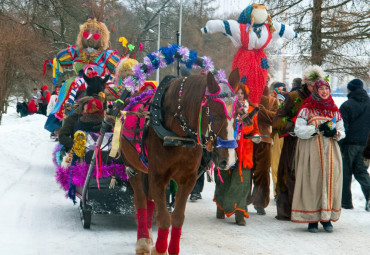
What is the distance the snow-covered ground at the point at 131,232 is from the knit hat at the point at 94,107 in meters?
1.42

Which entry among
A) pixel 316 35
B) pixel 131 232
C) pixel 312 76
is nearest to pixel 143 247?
pixel 131 232

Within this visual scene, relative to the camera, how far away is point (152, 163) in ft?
18.1

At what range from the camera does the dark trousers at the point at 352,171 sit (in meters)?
9.41

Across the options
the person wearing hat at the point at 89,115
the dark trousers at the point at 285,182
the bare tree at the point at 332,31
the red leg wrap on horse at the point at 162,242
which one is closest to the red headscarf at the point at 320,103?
the dark trousers at the point at 285,182

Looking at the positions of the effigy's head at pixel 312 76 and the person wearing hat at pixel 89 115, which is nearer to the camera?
the person wearing hat at pixel 89 115

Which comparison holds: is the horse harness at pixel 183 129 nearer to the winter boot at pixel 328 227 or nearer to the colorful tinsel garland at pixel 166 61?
the colorful tinsel garland at pixel 166 61

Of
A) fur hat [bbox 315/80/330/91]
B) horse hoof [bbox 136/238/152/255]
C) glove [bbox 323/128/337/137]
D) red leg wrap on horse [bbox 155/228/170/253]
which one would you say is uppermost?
fur hat [bbox 315/80/330/91]

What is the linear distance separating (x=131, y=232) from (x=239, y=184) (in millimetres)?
1738

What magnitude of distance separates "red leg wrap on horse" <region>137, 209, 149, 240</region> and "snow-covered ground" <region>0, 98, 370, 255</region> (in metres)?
0.23

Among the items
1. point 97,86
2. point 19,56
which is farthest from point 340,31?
point 19,56

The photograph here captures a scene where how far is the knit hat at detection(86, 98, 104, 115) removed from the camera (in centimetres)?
799

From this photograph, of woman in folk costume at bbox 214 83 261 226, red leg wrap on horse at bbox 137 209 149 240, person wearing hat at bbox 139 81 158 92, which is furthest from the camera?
woman in folk costume at bbox 214 83 261 226

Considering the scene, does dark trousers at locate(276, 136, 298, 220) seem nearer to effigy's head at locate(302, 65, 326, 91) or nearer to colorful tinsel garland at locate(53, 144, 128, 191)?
effigy's head at locate(302, 65, 326, 91)

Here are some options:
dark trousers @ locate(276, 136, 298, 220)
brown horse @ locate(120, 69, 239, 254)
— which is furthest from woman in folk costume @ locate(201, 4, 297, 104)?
brown horse @ locate(120, 69, 239, 254)
